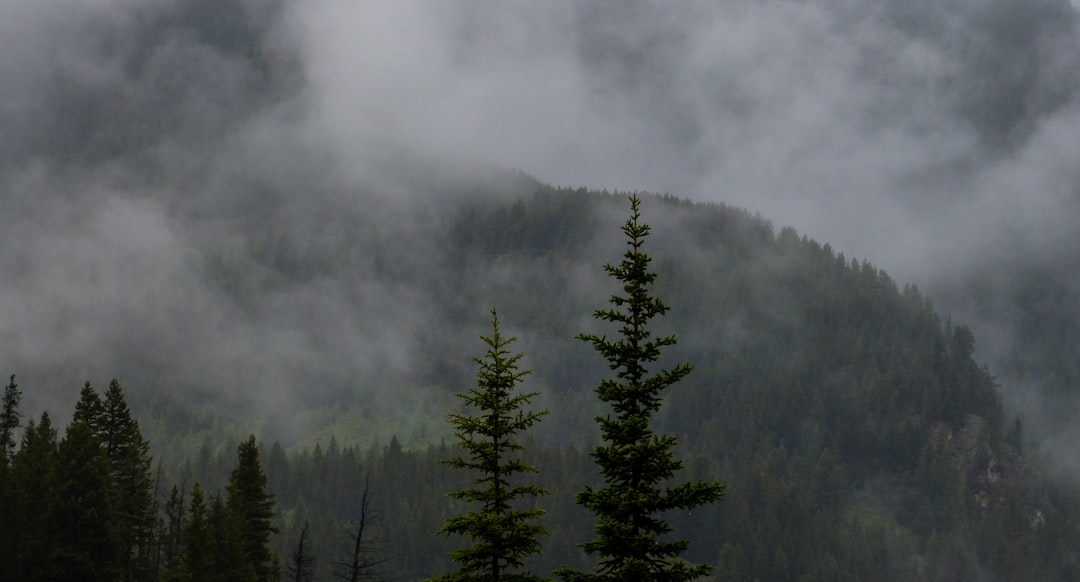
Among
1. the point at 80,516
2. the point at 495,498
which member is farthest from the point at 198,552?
the point at 495,498

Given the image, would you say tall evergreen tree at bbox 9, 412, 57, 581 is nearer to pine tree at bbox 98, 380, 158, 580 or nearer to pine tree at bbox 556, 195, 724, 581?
pine tree at bbox 98, 380, 158, 580

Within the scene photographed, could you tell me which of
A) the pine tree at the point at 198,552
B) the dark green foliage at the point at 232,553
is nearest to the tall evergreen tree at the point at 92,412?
the dark green foliage at the point at 232,553

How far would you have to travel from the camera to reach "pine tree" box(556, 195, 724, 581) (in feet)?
104

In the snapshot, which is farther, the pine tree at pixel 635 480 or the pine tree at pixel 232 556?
the pine tree at pixel 232 556

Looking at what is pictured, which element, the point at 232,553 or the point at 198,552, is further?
the point at 232,553

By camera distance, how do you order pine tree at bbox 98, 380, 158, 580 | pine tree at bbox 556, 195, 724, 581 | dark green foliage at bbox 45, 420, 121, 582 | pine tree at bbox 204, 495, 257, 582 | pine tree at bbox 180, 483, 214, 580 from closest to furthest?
pine tree at bbox 556, 195, 724, 581
dark green foliage at bbox 45, 420, 121, 582
pine tree at bbox 180, 483, 214, 580
pine tree at bbox 204, 495, 257, 582
pine tree at bbox 98, 380, 158, 580

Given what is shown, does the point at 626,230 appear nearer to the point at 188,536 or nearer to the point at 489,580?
the point at 489,580

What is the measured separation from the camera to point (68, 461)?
7400cm

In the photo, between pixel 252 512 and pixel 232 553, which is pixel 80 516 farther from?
pixel 252 512

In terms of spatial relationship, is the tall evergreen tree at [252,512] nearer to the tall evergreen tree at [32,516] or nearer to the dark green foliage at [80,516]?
the dark green foliage at [80,516]

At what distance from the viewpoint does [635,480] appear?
32438 millimetres

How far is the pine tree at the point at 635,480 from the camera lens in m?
31.7

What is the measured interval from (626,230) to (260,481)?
53.5 metres

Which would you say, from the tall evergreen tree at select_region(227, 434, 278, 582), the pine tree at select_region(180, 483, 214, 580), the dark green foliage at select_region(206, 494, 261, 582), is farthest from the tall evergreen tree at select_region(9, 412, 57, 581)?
the tall evergreen tree at select_region(227, 434, 278, 582)
